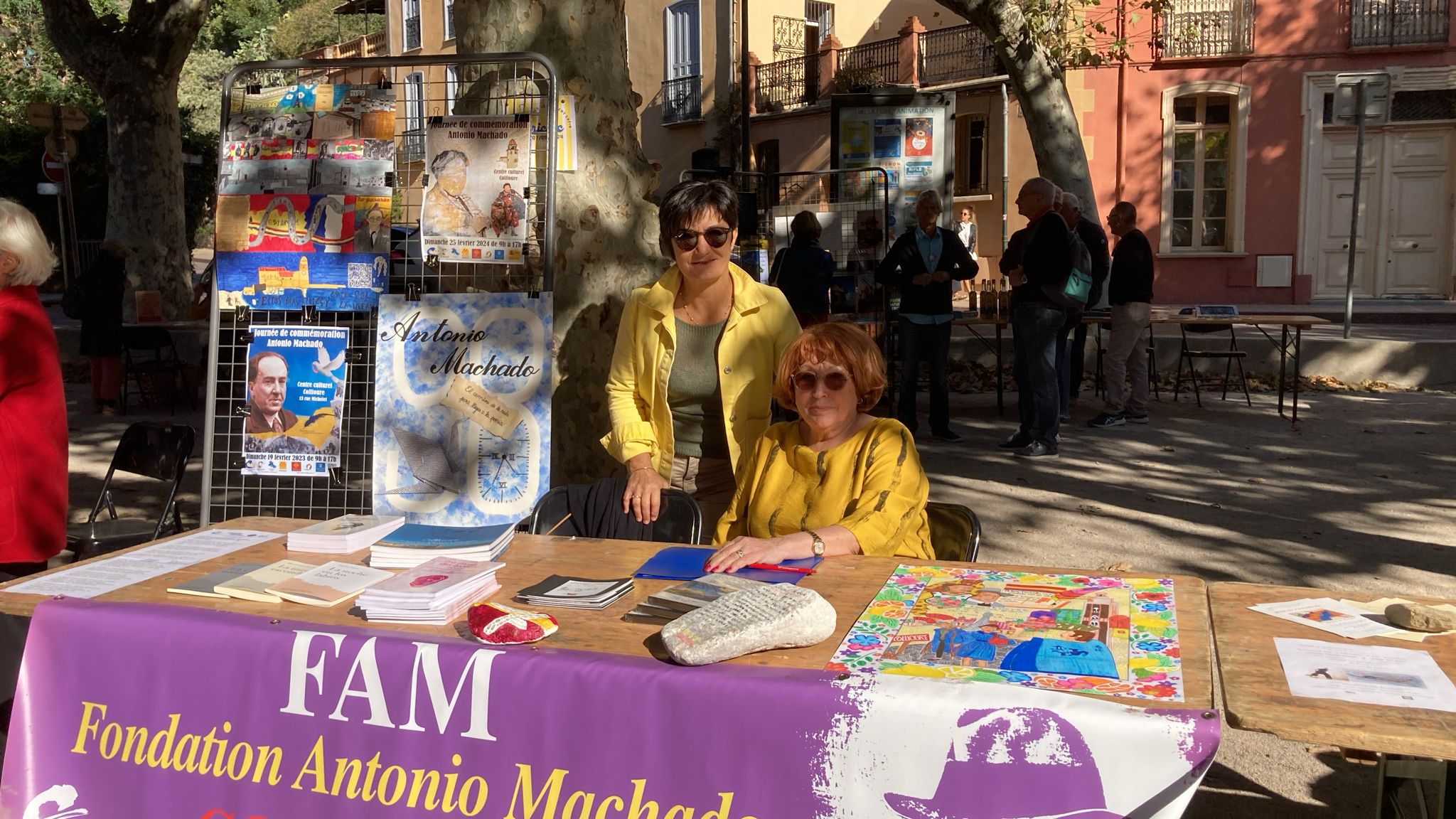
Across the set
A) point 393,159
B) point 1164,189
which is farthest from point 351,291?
point 1164,189

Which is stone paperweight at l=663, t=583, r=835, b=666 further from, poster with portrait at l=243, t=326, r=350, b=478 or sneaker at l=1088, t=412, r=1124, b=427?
sneaker at l=1088, t=412, r=1124, b=427

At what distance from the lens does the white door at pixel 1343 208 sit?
68.3 ft

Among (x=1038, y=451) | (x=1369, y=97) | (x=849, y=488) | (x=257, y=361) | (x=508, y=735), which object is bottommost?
(x=1038, y=451)

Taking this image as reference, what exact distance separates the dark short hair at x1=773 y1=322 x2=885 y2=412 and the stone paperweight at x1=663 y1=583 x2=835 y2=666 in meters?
0.94

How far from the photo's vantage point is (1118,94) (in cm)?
2172

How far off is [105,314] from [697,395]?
28.3 ft

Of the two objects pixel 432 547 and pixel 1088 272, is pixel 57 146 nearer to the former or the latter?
pixel 1088 272

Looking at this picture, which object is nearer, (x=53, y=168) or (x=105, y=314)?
(x=105, y=314)

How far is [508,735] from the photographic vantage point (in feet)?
7.63

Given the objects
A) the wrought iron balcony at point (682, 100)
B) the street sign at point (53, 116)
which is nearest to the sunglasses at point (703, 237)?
the street sign at point (53, 116)

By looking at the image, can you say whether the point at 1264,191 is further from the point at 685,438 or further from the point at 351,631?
the point at 351,631

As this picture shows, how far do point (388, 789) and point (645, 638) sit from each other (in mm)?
593

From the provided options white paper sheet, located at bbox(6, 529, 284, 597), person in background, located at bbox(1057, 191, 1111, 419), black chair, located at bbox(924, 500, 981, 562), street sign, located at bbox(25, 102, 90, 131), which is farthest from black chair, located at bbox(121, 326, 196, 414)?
black chair, located at bbox(924, 500, 981, 562)

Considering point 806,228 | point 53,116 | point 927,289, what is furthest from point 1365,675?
point 53,116
